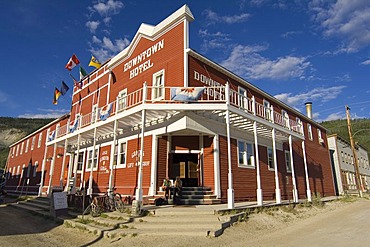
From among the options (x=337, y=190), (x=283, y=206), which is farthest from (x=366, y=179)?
(x=283, y=206)

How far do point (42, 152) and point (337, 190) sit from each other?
111ft

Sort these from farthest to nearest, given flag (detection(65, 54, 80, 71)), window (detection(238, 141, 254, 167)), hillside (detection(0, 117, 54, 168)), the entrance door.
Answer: hillside (detection(0, 117, 54, 168)), flag (detection(65, 54, 80, 71)), window (detection(238, 141, 254, 167)), the entrance door

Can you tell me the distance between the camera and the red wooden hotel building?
1242 centimetres

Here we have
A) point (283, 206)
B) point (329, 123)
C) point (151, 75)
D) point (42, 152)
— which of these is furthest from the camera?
point (329, 123)

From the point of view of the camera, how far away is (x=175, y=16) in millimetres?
14352

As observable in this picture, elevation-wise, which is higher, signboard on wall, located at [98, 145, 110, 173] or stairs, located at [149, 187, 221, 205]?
signboard on wall, located at [98, 145, 110, 173]

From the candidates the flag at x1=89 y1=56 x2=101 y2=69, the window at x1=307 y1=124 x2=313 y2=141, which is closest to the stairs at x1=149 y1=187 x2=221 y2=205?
the flag at x1=89 y1=56 x2=101 y2=69

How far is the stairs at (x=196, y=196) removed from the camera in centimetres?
1237

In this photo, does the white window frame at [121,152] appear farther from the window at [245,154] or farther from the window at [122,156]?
the window at [245,154]

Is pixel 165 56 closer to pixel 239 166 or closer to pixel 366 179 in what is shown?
pixel 239 166

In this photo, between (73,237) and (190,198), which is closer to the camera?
(73,237)

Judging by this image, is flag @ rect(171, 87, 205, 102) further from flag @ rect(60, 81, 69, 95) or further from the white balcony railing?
flag @ rect(60, 81, 69, 95)

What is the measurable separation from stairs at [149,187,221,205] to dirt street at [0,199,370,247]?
2.52 m

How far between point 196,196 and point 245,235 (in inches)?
169
